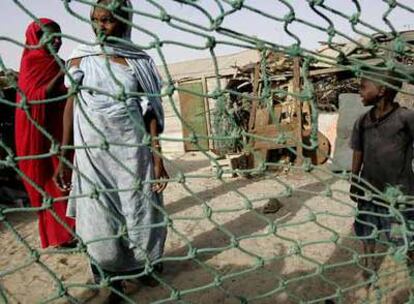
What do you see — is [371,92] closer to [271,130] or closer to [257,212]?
[257,212]

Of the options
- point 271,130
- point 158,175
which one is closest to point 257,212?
point 158,175

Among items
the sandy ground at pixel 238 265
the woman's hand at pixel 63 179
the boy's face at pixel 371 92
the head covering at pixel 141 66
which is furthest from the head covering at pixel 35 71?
the boy's face at pixel 371 92

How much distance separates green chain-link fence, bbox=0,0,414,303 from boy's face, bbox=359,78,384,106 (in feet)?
0.74

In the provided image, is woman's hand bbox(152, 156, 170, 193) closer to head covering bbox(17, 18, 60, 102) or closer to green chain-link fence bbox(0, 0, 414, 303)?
green chain-link fence bbox(0, 0, 414, 303)

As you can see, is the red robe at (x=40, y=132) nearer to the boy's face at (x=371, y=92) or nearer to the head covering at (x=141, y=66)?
the head covering at (x=141, y=66)

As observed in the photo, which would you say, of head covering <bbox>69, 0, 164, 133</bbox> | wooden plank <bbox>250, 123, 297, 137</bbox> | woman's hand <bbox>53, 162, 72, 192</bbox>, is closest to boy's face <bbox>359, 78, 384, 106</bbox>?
head covering <bbox>69, 0, 164, 133</bbox>

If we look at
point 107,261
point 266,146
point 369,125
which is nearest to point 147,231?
point 107,261

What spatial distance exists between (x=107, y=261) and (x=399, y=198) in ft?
5.28

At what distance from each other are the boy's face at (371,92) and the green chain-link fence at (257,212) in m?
0.23

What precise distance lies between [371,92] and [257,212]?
1.03 meters

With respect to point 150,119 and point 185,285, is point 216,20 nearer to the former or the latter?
point 150,119

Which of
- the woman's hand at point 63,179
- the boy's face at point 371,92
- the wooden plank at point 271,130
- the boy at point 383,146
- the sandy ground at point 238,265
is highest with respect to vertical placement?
the boy's face at point 371,92

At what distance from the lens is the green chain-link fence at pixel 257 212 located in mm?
1138

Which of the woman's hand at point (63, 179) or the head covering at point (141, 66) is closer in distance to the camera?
the head covering at point (141, 66)
